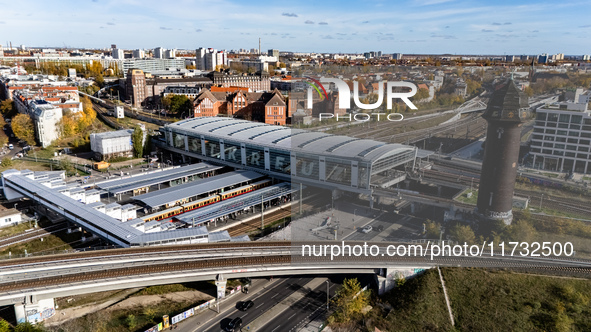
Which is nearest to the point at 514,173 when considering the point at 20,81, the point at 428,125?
the point at 428,125

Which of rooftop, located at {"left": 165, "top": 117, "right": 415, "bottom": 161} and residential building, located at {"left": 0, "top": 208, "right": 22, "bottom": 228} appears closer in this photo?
residential building, located at {"left": 0, "top": 208, "right": 22, "bottom": 228}

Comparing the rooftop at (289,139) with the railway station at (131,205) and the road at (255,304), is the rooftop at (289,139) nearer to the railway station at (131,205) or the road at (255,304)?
the railway station at (131,205)

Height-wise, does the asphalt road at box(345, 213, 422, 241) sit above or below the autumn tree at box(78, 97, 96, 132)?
below

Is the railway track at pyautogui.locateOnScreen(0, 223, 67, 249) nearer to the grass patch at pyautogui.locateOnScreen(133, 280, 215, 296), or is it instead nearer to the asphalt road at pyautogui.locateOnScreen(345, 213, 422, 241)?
the grass patch at pyautogui.locateOnScreen(133, 280, 215, 296)

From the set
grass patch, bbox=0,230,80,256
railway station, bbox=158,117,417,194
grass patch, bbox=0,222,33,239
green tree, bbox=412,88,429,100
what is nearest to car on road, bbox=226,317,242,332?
grass patch, bbox=0,230,80,256

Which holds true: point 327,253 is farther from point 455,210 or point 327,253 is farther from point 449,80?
point 449,80

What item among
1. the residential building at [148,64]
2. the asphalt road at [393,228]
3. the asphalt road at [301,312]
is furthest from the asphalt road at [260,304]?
the residential building at [148,64]
